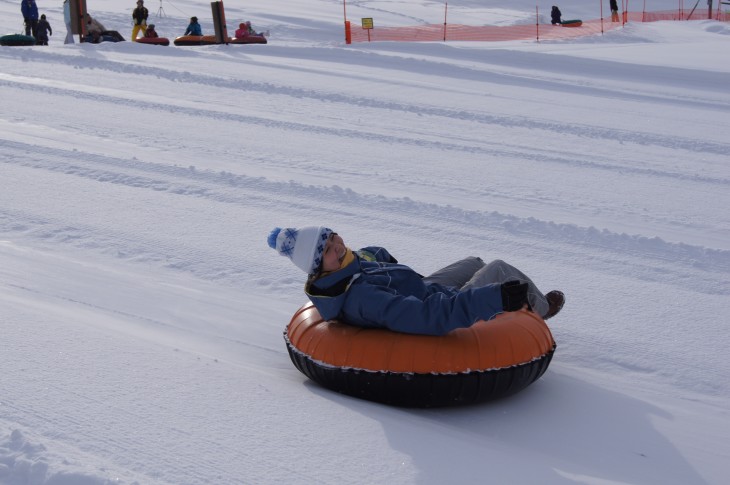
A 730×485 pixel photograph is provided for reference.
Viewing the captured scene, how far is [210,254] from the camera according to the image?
19.9 ft

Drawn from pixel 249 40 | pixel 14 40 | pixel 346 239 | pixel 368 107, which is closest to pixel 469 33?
pixel 249 40

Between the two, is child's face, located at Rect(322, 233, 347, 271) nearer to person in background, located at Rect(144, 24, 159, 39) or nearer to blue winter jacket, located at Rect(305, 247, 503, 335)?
blue winter jacket, located at Rect(305, 247, 503, 335)

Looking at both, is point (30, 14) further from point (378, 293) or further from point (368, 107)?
point (378, 293)

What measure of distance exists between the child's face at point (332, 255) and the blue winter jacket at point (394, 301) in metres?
0.04

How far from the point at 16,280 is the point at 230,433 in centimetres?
239

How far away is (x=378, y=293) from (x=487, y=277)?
0.77 m

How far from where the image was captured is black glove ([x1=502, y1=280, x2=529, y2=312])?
3.74m

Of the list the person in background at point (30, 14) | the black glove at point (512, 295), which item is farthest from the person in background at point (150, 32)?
the black glove at point (512, 295)

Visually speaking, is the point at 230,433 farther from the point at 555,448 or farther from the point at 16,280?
the point at 16,280

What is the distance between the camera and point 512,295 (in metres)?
3.75

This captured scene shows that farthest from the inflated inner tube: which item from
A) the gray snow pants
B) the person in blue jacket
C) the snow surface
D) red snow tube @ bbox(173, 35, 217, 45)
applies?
the person in blue jacket

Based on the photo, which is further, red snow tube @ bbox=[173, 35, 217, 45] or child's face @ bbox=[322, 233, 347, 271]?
red snow tube @ bbox=[173, 35, 217, 45]

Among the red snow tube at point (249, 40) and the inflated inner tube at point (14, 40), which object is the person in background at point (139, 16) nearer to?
the red snow tube at point (249, 40)

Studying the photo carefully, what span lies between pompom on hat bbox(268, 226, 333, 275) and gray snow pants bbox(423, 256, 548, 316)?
0.76 m
